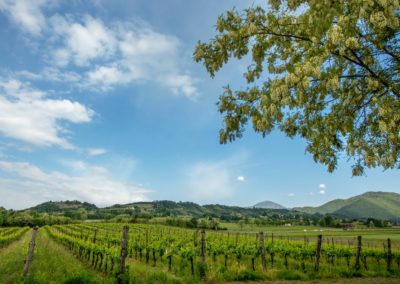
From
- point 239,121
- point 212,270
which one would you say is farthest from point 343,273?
point 239,121

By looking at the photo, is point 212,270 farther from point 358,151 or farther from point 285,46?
point 285,46

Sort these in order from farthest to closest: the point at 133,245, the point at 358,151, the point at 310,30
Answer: the point at 133,245
the point at 358,151
the point at 310,30

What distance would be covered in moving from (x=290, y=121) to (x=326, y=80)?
12.1 feet

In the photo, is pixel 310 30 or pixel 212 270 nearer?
pixel 310 30

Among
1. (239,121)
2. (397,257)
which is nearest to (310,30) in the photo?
(239,121)

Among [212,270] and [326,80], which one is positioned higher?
[326,80]

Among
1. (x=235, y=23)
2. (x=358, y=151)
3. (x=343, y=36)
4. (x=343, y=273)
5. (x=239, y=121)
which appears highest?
(x=235, y=23)

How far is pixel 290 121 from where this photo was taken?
1308cm

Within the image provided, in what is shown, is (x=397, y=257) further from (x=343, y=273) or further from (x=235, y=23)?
(x=235, y=23)

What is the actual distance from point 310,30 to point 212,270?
40.6 ft

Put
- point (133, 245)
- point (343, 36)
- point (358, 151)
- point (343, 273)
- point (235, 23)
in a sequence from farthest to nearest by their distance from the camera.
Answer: point (133, 245), point (343, 273), point (358, 151), point (235, 23), point (343, 36)

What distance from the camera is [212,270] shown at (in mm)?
16938

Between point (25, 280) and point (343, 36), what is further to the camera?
point (25, 280)

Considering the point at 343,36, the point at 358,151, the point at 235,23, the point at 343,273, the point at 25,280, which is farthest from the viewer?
the point at 343,273
